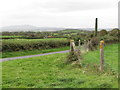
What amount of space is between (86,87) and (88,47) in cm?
1739

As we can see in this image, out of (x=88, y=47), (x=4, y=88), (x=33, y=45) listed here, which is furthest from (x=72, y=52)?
(x=33, y=45)

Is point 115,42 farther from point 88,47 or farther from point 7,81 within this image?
point 7,81

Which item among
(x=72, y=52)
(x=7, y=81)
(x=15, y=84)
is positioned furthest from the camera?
(x=72, y=52)

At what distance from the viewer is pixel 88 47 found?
2378cm

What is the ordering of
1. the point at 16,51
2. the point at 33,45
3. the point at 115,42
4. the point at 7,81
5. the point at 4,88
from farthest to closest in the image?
the point at 115,42
the point at 33,45
the point at 16,51
the point at 7,81
the point at 4,88

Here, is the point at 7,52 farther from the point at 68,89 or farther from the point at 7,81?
the point at 68,89

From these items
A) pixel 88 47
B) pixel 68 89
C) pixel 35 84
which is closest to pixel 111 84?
Result: pixel 68 89

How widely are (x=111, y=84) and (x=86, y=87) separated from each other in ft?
2.65

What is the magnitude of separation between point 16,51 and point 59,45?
11.3m

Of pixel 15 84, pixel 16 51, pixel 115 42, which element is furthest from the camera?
pixel 115 42

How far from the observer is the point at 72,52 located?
13.3m

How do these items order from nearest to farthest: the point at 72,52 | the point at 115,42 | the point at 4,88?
the point at 4,88 < the point at 72,52 < the point at 115,42

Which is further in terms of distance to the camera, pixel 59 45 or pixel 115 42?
pixel 115 42

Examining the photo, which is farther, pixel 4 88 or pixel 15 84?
pixel 15 84
